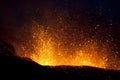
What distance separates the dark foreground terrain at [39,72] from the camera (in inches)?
734

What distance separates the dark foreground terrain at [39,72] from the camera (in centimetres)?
1864

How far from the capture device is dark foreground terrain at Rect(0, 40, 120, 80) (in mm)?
18641

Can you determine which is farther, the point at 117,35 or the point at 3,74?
the point at 117,35

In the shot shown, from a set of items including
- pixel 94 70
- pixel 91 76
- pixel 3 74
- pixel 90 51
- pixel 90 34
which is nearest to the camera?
pixel 3 74

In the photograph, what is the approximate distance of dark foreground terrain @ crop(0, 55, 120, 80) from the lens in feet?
61.2

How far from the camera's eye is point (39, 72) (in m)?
19.5

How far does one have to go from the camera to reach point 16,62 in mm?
19953

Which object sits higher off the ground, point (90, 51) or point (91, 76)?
point (90, 51)

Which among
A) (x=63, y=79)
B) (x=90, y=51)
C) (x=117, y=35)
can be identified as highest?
(x=117, y=35)

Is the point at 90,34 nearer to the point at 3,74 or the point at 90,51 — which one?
the point at 90,51

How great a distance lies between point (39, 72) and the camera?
1945cm

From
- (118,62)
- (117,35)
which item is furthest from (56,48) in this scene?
(117,35)

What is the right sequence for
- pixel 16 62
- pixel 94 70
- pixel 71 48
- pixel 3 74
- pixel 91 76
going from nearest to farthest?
pixel 3 74 < pixel 16 62 < pixel 91 76 < pixel 94 70 < pixel 71 48

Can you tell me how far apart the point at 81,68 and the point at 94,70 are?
851 mm
